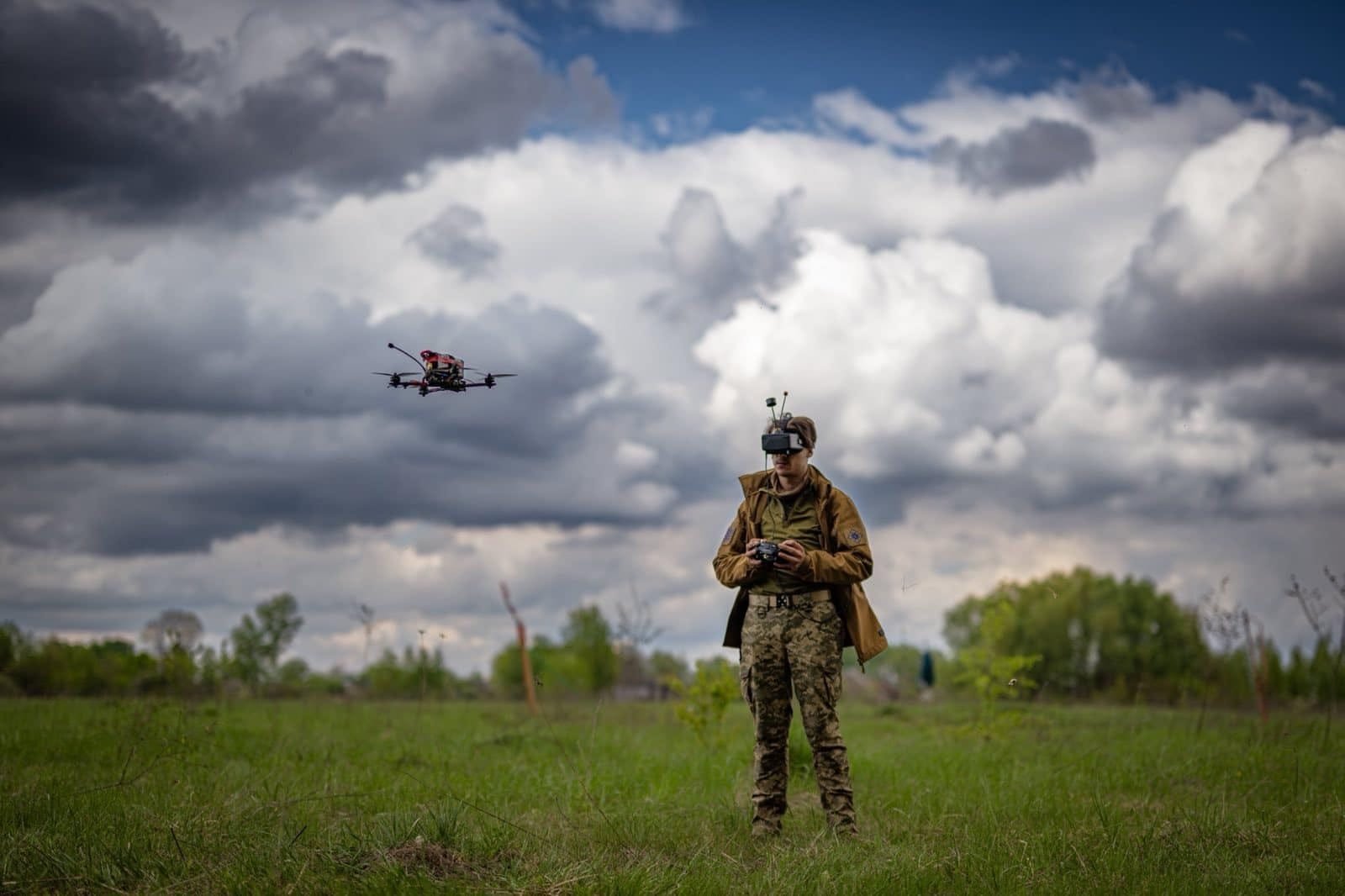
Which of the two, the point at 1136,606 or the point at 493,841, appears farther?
the point at 1136,606

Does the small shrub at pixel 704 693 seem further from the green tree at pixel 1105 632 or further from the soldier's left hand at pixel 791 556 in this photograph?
the green tree at pixel 1105 632

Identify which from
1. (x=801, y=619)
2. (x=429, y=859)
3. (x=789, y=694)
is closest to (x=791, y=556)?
(x=801, y=619)

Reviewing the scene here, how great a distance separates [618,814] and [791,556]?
242 centimetres

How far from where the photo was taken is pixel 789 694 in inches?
299

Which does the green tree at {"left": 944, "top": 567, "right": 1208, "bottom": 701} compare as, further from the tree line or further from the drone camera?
the drone camera

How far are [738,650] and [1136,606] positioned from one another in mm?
65878

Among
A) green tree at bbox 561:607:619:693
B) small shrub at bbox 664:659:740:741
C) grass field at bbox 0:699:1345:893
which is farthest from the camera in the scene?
green tree at bbox 561:607:619:693

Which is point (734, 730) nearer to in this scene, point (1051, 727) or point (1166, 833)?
point (1051, 727)

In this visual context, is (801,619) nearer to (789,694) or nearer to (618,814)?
(789,694)

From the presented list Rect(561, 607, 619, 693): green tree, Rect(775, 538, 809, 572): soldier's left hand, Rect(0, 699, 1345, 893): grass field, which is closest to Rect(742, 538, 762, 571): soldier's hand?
Rect(775, 538, 809, 572): soldier's left hand

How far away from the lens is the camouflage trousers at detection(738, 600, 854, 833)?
7.33 meters

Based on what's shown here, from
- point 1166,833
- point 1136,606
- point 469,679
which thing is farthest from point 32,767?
point 1136,606

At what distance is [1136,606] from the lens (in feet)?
218

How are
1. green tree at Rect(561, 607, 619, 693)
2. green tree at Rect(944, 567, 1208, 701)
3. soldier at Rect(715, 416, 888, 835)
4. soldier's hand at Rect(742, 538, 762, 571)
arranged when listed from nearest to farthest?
soldier's hand at Rect(742, 538, 762, 571) < soldier at Rect(715, 416, 888, 835) < green tree at Rect(561, 607, 619, 693) < green tree at Rect(944, 567, 1208, 701)
